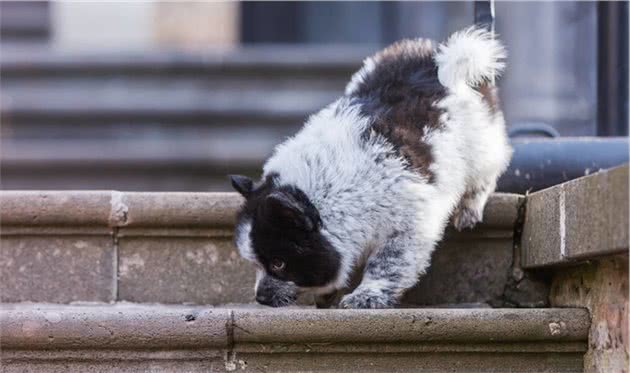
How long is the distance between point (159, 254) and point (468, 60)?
128 centimetres

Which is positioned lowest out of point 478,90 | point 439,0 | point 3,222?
point 3,222

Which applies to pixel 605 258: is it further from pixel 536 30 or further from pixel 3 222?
pixel 536 30

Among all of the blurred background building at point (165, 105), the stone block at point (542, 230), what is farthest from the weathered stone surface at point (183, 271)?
the blurred background building at point (165, 105)

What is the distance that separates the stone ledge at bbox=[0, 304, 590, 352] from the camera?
2.79 meters

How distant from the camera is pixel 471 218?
3457mm

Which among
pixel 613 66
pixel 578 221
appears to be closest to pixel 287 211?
pixel 578 221

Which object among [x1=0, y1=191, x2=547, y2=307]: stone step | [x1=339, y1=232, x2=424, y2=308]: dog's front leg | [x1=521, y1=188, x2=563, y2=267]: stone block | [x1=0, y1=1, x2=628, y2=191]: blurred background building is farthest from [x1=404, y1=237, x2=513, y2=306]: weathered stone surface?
[x1=0, y1=1, x2=628, y2=191]: blurred background building

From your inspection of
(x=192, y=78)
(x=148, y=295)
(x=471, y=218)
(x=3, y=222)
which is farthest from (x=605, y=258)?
(x=192, y=78)

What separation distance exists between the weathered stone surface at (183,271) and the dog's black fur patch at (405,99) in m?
0.67

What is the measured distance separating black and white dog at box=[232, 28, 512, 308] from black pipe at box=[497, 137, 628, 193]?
34 cm

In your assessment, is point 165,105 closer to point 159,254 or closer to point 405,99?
point 159,254

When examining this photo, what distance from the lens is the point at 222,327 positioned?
281 cm

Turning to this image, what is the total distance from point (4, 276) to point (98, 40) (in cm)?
496

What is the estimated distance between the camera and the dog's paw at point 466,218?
345cm
